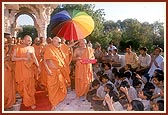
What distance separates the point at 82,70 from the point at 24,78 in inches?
54.7

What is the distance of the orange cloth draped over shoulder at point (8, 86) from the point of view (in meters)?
7.77

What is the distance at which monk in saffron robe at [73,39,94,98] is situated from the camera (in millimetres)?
8562

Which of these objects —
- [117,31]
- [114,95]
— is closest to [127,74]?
[114,95]

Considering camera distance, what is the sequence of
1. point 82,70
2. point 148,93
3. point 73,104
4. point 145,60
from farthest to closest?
point 145,60 < point 82,70 < point 73,104 < point 148,93

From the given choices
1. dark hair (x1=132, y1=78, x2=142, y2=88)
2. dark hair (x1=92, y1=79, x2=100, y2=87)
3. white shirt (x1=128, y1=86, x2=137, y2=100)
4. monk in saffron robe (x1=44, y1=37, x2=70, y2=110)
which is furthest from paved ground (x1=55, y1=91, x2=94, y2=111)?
dark hair (x1=132, y1=78, x2=142, y2=88)

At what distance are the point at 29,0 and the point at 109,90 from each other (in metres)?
2.23

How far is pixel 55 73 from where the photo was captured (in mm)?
7875

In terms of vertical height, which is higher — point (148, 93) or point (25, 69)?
point (25, 69)

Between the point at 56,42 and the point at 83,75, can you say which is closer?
the point at 56,42

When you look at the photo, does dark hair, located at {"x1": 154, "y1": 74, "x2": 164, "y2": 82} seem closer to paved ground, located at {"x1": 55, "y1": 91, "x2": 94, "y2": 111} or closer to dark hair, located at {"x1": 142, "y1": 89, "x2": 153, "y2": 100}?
dark hair, located at {"x1": 142, "y1": 89, "x2": 153, "y2": 100}

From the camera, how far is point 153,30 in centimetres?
2181

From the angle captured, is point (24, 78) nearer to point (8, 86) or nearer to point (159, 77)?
point (8, 86)

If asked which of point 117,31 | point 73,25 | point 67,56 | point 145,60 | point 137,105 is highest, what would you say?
point 117,31

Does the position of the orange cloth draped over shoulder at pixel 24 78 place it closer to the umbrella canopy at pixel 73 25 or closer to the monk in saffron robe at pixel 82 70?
the monk in saffron robe at pixel 82 70
